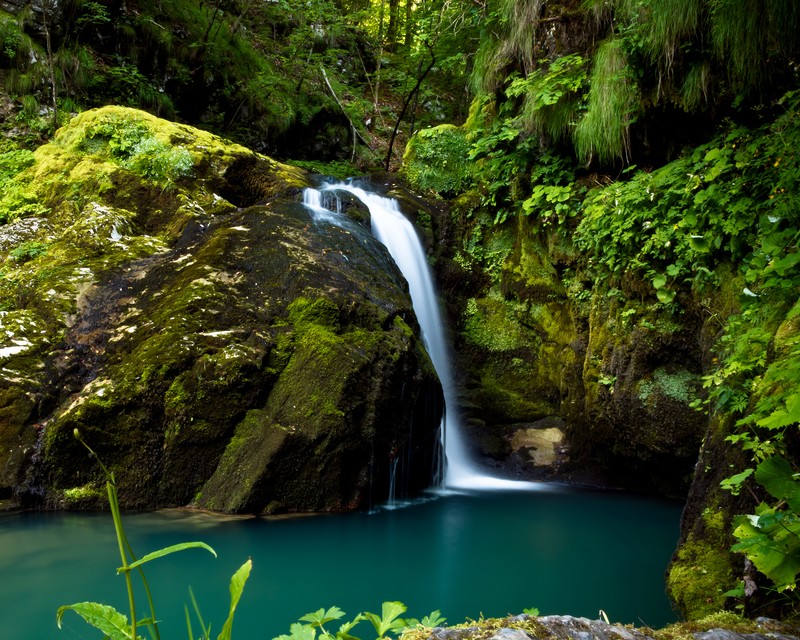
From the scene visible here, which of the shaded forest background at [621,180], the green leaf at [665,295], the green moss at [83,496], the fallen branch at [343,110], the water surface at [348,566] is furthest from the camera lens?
the fallen branch at [343,110]

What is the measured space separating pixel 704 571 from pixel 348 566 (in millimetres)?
2360

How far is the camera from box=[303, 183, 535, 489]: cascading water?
7535mm

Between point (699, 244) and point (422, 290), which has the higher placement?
point (422, 290)

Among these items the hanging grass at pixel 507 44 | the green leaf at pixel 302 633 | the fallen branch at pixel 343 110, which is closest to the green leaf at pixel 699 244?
the hanging grass at pixel 507 44

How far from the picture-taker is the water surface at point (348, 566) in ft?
11.3

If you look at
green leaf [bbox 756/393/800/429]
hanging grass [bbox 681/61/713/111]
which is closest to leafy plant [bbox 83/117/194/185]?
hanging grass [bbox 681/61/713/111]

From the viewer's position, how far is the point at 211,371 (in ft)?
17.2

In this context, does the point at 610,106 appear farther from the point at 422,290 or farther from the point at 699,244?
the point at 422,290

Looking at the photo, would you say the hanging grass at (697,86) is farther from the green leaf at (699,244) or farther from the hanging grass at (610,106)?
the green leaf at (699,244)

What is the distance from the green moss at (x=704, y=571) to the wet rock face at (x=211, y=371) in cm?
301

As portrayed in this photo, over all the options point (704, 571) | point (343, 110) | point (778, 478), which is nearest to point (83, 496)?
point (704, 571)

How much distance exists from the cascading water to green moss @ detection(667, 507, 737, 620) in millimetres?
4416

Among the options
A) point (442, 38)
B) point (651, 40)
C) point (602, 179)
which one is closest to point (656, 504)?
point (602, 179)

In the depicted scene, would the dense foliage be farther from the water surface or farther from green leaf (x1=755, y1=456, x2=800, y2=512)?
green leaf (x1=755, y1=456, x2=800, y2=512)
